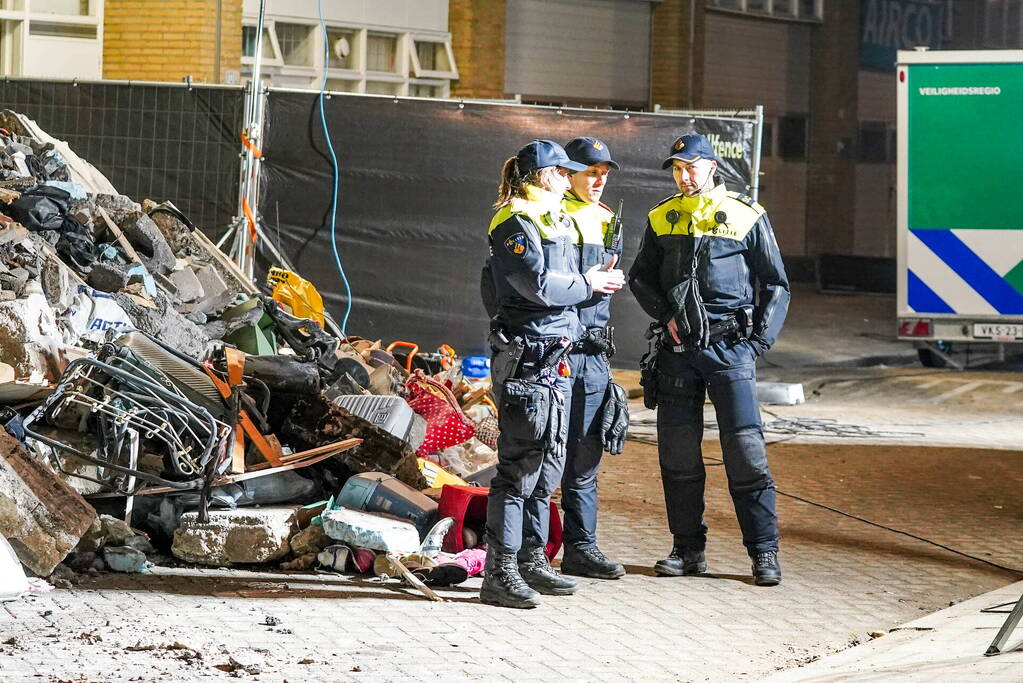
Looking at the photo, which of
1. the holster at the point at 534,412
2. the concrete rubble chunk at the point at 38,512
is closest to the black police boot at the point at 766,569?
the holster at the point at 534,412

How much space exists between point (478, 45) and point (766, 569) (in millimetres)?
15732

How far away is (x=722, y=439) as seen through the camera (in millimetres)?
7188

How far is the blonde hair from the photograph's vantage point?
665 centimetres

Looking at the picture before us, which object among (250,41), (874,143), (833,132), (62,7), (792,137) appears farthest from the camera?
(874,143)

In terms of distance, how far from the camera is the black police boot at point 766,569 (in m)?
7.03

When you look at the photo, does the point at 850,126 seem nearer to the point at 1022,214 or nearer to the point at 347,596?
the point at 1022,214

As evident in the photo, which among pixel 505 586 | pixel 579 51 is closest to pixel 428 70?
pixel 579 51

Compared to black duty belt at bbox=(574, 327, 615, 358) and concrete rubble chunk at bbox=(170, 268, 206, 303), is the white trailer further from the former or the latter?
black duty belt at bbox=(574, 327, 615, 358)

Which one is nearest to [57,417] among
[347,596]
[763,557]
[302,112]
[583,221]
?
[347,596]

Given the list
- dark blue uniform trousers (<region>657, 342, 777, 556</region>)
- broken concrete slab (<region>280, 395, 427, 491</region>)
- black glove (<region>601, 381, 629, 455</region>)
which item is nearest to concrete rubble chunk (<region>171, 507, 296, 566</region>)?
broken concrete slab (<region>280, 395, 427, 491</region>)

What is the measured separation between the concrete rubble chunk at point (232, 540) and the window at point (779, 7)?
917 inches

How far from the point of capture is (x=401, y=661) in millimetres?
5516

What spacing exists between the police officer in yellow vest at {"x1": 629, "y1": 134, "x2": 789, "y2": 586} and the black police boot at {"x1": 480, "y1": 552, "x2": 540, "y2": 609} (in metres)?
1.02

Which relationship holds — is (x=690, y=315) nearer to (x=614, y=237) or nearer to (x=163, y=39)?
(x=614, y=237)
